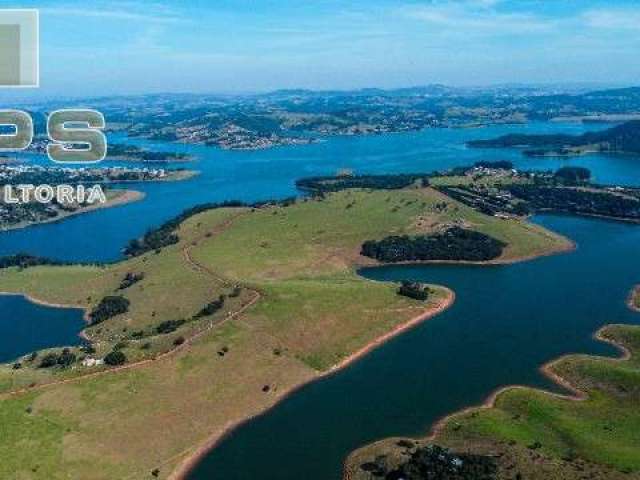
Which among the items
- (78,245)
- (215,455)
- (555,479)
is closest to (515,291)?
(555,479)

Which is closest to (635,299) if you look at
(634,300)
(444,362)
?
(634,300)

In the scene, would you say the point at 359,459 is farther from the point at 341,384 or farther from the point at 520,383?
the point at 520,383

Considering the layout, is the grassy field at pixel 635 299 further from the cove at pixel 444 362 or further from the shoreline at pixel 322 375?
the shoreline at pixel 322 375

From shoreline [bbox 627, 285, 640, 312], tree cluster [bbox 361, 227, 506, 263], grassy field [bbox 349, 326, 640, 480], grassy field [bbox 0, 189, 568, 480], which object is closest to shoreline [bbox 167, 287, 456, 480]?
grassy field [bbox 0, 189, 568, 480]

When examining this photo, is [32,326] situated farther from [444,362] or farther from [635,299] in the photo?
[635,299]

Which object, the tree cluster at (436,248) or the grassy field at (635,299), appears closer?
the grassy field at (635,299)

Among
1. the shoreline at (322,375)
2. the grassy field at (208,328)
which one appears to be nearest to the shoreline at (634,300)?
the grassy field at (208,328)
